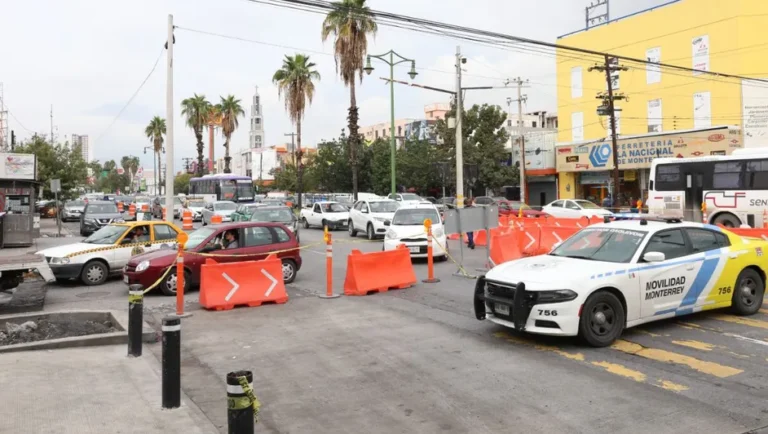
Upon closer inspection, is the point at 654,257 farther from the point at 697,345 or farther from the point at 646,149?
the point at 646,149

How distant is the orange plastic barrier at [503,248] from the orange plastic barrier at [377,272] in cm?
345

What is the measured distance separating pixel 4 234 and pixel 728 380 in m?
24.5

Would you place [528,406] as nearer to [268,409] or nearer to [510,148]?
[268,409]

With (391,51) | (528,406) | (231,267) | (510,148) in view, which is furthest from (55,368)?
(510,148)

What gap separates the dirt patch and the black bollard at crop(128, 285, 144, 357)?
1516mm

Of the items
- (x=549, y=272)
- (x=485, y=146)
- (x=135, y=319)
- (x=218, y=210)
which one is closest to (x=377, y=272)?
(x=549, y=272)

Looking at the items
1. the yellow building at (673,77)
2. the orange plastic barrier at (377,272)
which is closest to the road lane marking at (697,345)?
the orange plastic barrier at (377,272)

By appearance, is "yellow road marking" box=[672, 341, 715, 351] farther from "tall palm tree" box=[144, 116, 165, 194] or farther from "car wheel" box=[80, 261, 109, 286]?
"tall palm tree" box=[144, 116, 165, 194]

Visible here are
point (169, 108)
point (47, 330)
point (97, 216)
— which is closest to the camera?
point (47, 330)

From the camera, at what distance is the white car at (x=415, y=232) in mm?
16409

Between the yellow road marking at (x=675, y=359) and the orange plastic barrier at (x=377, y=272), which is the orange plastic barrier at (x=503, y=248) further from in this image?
the yellow road marking at (x=675, y=359)

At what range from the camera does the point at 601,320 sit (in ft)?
24.5

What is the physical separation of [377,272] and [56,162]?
35.4m

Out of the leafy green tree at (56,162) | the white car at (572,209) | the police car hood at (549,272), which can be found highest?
the leafy green tree at (56,162)
